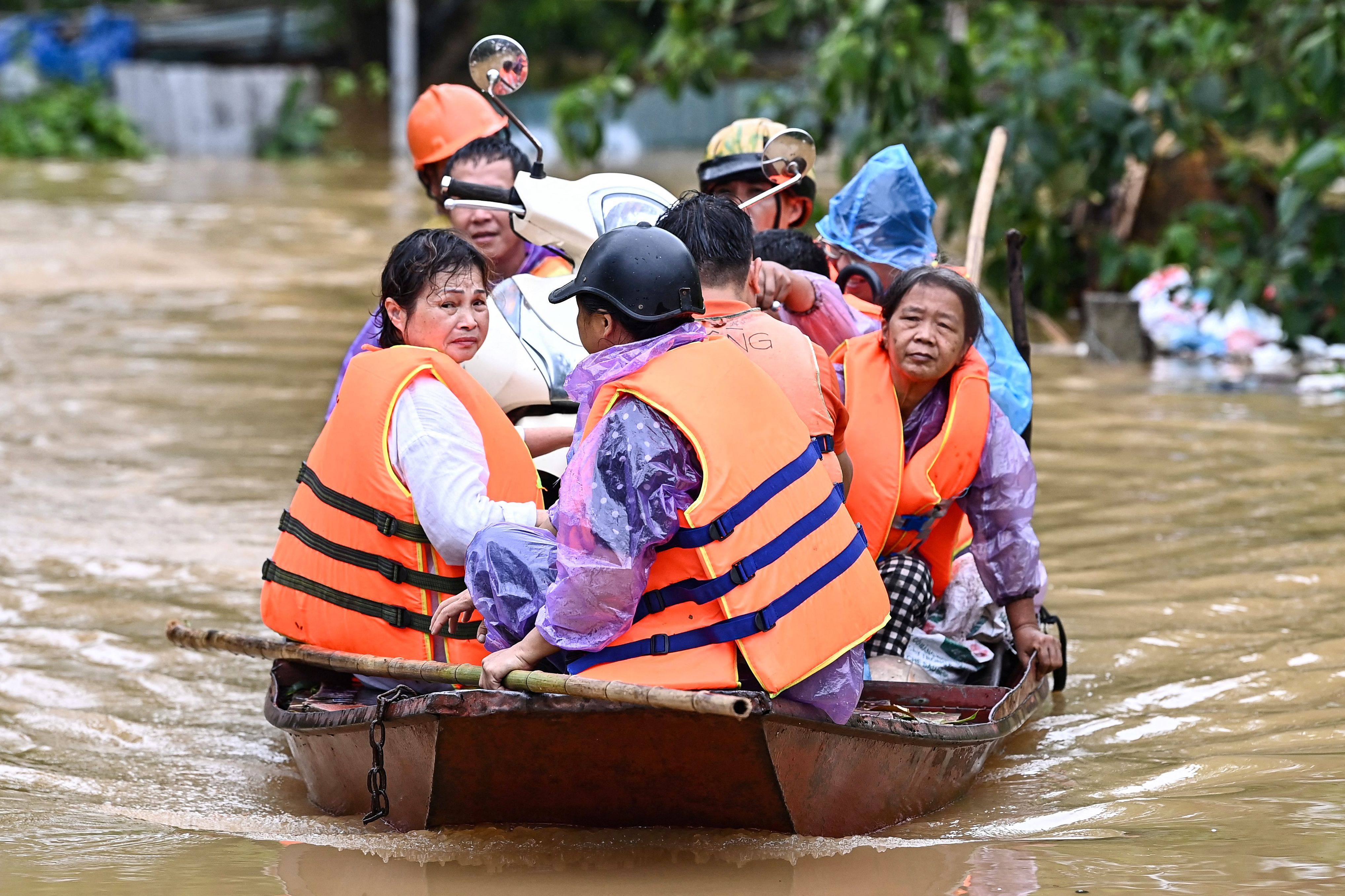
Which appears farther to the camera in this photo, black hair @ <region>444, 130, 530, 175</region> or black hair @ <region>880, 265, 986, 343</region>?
black hair @ <region>444, 130, 530, 175</region>

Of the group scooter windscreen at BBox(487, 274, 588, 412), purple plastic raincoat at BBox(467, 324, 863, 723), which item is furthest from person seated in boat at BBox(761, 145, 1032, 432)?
purple plastic raincoat at BBox(467, 324, 863, 723)

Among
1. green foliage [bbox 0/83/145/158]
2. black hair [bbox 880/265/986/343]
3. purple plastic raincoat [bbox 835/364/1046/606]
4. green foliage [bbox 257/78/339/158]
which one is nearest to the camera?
black hair [bbox 880/265/986/343]

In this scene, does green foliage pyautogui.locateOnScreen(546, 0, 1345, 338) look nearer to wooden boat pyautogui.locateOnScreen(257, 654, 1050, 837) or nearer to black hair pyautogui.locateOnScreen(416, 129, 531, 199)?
black hair pyautogui.locateOnScreen(416, 129, 531, 199)

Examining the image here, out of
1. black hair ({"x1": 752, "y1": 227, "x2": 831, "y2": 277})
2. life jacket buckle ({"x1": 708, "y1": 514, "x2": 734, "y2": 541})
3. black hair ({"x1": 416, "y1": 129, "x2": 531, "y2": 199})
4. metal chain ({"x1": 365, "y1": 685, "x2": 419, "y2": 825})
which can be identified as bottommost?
metal chain ({"x1": 365, "y1": 685, "x2": 419, "y2": 825})

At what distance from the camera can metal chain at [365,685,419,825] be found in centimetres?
→ 342

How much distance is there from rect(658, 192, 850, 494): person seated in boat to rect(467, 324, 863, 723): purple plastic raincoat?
14.2 inches

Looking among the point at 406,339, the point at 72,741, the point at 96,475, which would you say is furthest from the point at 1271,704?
the point at 96,475

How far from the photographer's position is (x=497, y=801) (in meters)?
3.43

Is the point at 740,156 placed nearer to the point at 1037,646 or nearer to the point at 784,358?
the point at 784,358

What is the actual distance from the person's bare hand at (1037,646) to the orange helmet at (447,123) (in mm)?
2263

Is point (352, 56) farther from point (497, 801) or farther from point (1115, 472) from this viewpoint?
point (497, 801)

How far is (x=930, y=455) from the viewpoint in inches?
160

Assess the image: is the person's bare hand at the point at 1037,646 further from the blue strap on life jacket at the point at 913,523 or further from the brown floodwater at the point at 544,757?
the blue strap on life jacket at the point at 913,523

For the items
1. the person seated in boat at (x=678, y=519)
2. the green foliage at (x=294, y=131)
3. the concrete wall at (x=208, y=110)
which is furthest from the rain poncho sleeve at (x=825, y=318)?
the concrete wall at (x=208, y=110)
